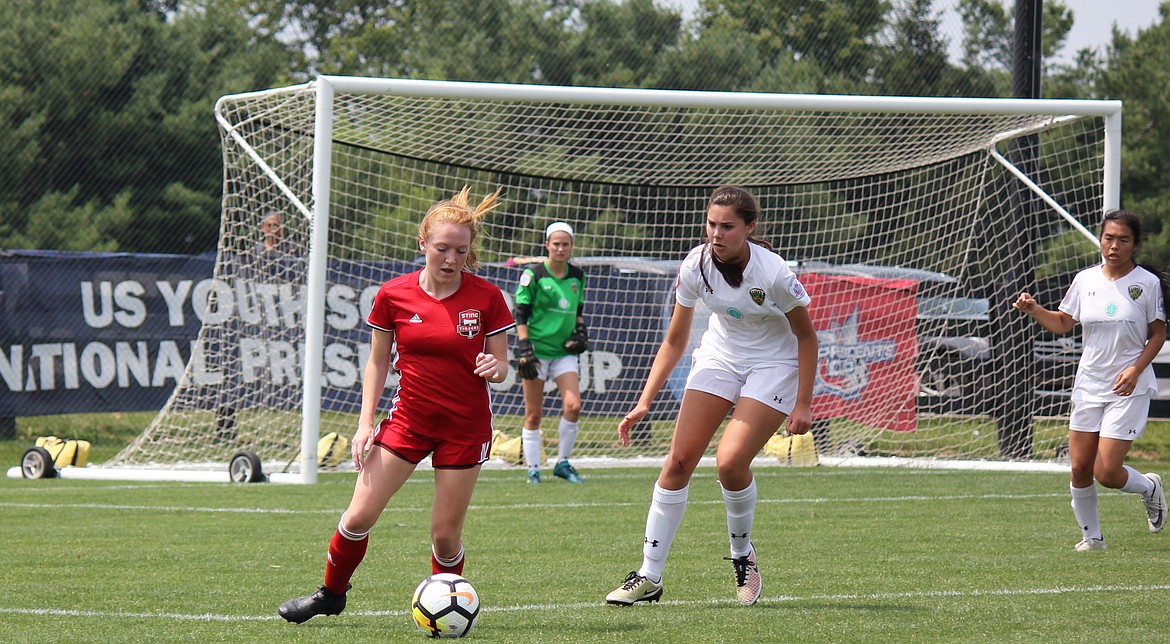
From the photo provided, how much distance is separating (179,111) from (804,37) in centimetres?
1059

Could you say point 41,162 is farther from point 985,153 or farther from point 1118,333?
point 1118,333

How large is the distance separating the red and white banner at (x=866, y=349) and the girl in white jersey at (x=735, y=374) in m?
8.39

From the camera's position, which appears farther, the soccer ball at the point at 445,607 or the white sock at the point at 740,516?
the white sock at the point at 740,516

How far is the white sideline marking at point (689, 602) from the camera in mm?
5410

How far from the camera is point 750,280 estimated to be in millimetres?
5699

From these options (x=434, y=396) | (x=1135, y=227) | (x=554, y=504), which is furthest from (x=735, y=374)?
(x=554, y=504)

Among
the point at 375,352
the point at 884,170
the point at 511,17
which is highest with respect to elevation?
the point at 511,17

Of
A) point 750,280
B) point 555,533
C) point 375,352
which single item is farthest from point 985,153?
point 375,352

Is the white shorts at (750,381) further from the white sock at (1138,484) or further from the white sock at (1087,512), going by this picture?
the white sock at (1138,484)

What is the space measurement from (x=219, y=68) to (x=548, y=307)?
1716 centimetres

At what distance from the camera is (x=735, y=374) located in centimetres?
589

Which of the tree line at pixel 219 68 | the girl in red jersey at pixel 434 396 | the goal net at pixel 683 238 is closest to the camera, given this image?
the girl in red jersey at pixel 434 396

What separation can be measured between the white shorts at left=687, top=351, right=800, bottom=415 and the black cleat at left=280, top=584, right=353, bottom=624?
1721 millimetres

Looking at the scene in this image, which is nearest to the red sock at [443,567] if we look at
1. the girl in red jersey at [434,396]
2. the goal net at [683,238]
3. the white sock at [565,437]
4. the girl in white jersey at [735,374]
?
the girl in red jersey at [434,396]
